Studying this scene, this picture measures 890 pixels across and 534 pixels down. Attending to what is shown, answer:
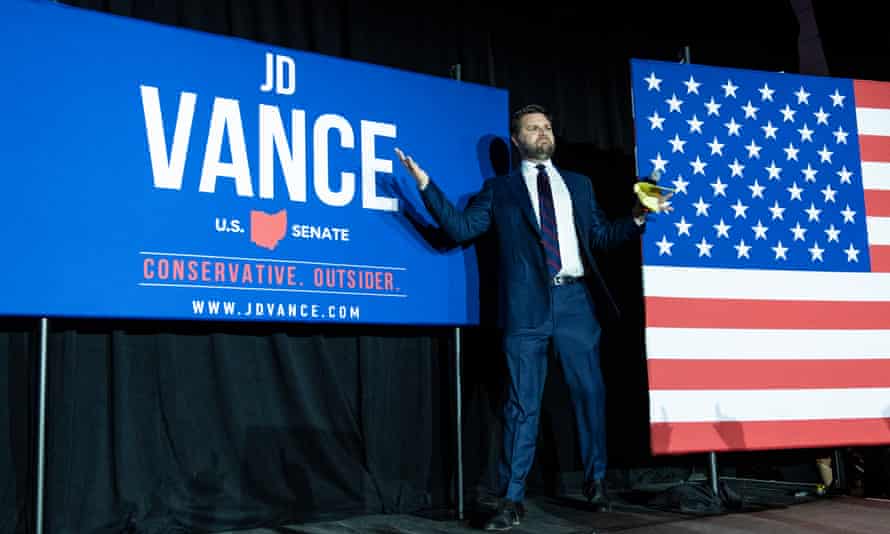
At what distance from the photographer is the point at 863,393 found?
3516 millimetres

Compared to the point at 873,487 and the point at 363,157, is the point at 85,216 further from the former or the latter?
the point at 873,487

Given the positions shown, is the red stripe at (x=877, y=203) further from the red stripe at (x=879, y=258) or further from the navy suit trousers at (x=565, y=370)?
the navy suit trousers at (x=565, y=370)

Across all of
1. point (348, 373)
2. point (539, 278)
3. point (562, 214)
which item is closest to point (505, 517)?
point (539, 278)

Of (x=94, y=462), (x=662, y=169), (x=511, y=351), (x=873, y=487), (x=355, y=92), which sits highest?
(x=355, y=92)

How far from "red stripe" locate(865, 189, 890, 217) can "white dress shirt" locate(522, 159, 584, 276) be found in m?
1.26

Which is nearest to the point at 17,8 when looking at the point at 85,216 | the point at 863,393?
the point at 85,216

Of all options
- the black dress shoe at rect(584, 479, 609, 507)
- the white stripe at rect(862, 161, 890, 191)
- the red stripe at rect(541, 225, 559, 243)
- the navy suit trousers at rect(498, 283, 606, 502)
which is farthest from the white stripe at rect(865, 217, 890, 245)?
the black dress shoe at rect(584, 479, 609, 507)

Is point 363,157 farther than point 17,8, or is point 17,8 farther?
point 363,157

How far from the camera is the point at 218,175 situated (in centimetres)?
293

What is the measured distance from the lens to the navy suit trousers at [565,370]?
305 cm

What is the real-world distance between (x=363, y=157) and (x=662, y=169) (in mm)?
1118


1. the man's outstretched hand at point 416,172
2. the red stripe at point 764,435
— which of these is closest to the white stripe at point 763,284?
the red stripe at point 764,435

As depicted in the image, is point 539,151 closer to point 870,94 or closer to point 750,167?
point 750,167

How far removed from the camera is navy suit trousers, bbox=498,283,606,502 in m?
3.05
